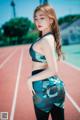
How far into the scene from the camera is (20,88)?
243 cm

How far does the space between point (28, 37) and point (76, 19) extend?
49 cm

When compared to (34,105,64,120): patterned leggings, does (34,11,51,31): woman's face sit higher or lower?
higher

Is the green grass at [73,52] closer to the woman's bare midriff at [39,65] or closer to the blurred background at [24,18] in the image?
the blurred background at [24,18]

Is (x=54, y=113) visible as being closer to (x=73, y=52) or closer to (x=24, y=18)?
(x=24, y=18)

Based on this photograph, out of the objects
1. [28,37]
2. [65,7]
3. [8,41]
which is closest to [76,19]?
[65,7]

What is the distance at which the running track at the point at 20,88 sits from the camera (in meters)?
2.37

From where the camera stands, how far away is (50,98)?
1495 mm

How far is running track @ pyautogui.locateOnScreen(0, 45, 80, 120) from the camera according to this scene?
2.37 meters

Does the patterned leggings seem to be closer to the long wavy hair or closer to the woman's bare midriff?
the woman's bare midriff

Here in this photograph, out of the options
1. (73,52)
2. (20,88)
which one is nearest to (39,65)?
(20,88)

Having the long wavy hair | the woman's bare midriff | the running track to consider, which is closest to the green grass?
the running track

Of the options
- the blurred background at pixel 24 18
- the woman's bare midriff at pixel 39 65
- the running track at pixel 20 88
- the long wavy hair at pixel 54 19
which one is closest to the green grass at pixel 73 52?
the blurred background at pixel 24 18

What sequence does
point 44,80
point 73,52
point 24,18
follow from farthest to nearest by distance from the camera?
point 73,52, point 24,18, point 44,80

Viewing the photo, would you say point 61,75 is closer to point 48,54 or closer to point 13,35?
point 13,35
